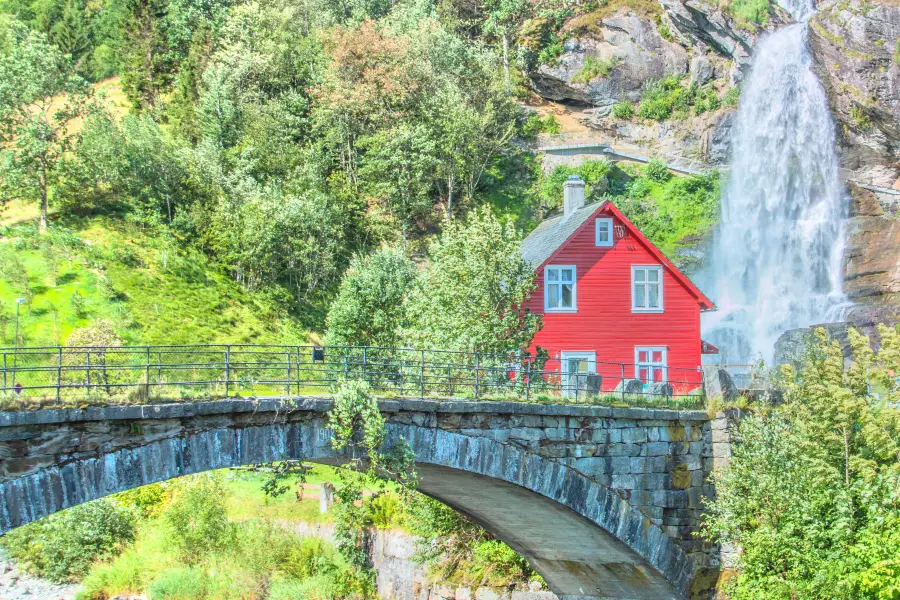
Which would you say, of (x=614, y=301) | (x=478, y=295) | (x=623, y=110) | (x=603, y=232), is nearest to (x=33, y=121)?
(x=603, y=232)

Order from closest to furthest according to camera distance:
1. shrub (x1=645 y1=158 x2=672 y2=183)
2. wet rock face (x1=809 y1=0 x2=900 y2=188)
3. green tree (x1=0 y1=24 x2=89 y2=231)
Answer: green tree (x1=0 y1=24 x2=89 y2=231) < wet rock face (x1=809 y1=0 x2=900 y2=188) < shrub (x1=645 y1=158 x2=672 y2=183)

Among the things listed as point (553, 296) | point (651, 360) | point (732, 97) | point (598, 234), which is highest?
point (732, 97)

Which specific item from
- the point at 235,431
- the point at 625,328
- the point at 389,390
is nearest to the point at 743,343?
the point at 625,328

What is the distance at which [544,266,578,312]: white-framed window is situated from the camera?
3397 centimetres

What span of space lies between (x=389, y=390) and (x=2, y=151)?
29.5 m

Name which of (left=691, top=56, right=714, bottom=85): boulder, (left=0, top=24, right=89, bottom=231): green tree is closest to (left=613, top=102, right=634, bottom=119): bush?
(left=691, top=56, right=714, bottom=85): boulder

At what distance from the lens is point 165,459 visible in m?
15.2

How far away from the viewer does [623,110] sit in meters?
62.1

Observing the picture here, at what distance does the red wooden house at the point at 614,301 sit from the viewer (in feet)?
111

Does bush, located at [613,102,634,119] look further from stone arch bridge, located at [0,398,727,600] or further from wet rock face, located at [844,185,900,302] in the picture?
stone arch bridge, located at [0,398,727,600]

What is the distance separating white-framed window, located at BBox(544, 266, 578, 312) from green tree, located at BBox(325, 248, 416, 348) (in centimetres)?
502

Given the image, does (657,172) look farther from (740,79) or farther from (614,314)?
(614,314)

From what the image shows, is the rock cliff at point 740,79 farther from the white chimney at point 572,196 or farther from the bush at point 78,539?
the bush at point 78,539

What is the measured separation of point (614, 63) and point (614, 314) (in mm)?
32887
